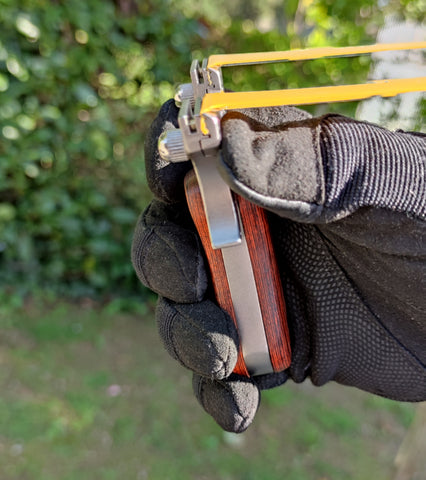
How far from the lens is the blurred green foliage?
82.4 inches

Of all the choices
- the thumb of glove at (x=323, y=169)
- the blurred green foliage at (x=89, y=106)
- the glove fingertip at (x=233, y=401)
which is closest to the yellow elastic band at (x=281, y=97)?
the thumb of glove at (x=323, y=169)

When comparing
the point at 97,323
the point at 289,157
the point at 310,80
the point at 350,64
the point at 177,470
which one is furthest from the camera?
the point at 97,323

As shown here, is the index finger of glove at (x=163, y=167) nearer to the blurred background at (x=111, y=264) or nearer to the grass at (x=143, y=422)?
the blurred background at (x=111, y=264)

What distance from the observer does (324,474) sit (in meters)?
1.80

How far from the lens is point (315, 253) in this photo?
77cm

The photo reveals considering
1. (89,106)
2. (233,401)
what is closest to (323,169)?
(233,401)

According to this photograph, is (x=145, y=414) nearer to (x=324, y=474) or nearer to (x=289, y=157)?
(x=324, y=474)

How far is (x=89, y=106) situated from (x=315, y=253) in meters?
1.82

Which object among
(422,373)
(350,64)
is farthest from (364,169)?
(350,64)

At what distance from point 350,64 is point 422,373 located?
1484 mm

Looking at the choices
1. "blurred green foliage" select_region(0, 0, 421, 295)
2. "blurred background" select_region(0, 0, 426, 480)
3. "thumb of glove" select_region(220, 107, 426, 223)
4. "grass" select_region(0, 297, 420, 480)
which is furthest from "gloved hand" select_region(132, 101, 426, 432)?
"blurred green foliage" select_region(0, 0, 421, 295)

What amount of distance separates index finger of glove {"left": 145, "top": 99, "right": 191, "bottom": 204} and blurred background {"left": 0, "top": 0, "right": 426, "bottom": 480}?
967mm

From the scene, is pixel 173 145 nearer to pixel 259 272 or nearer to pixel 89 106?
pixel 259 272

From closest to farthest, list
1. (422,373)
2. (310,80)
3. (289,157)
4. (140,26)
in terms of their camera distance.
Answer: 1. (289,157)
2. (422,373)
3. (310,80)
4. (140,26)
